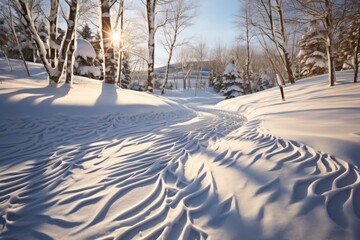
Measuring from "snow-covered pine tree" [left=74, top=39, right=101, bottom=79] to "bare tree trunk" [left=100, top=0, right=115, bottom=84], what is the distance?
27.5ft

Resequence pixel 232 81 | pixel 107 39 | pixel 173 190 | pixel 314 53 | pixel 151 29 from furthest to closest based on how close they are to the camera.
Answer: pixel 232 81
pixel 314 53
pixel 151 29
pixel 107 39
pixel 173 190

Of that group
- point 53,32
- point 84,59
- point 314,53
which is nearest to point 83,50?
point 84,59

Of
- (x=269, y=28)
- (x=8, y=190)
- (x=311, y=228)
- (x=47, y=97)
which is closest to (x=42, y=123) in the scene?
(x=47, y=97)

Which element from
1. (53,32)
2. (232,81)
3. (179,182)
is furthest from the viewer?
(232,81)

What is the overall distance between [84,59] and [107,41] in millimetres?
8929

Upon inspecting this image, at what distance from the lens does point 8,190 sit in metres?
2.11

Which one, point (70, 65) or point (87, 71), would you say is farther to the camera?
point (87, 71)

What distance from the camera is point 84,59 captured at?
1500cm

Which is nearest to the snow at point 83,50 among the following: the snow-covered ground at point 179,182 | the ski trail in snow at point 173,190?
the snow-covered ground at point 179,182

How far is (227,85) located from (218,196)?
2145 cm

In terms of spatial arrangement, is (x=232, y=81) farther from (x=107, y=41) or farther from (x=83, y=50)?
(x=107, y=41)

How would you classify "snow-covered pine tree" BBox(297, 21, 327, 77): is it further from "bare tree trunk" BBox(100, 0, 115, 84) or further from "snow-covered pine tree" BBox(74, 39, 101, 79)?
"snow-covered pine tree" BBox(74, 39, 101, 79)

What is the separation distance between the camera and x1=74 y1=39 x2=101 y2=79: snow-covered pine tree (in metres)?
14.5

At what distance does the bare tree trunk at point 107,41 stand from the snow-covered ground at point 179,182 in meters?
4.43
